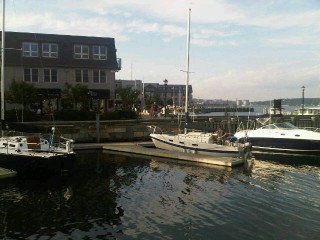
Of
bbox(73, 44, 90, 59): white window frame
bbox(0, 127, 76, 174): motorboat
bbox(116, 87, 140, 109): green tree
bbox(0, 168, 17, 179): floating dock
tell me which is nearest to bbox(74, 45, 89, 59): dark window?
bbox(73, 44, 90, 59): white window frame

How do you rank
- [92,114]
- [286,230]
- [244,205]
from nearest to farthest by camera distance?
[286,230] → [244,205] → [92,114]

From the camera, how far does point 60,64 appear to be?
152 feet

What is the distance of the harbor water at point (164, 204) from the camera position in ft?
44.5

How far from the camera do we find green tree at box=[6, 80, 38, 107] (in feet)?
128

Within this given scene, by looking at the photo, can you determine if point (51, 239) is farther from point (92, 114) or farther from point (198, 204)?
point (92, 114)

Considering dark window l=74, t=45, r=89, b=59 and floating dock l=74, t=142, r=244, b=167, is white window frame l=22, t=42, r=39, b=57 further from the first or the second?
floating dock l=74, t=142, r=244, b=167

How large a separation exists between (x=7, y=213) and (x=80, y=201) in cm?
332

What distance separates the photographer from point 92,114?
40812 millimetres

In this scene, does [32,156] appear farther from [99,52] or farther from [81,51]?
[99,52]

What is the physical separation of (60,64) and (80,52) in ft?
10.8

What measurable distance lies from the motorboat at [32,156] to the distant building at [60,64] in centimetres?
2088

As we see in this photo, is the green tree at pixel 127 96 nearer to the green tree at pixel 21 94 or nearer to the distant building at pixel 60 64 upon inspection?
the distant building at pixel 60 64

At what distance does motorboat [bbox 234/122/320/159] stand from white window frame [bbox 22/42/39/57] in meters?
27.4

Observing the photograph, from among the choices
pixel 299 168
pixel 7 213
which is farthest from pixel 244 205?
pixel 299 168
